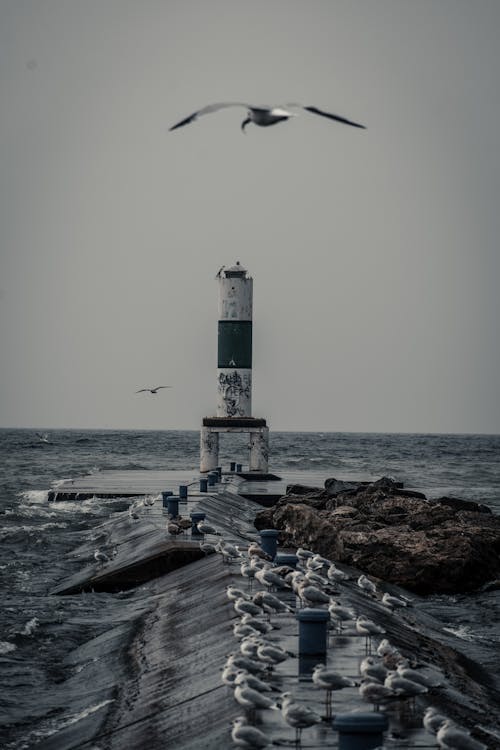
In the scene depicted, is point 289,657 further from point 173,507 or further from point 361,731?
point 173,507

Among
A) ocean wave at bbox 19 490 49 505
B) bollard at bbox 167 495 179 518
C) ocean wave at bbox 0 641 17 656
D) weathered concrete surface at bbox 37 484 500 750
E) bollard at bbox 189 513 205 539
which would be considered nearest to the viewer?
weathered concrete surface at bbox 37 484 500 750

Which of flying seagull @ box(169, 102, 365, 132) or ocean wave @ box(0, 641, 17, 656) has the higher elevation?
flying seagull @ box(169, 102, 365, 132)

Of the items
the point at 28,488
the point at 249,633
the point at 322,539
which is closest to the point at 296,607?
the point at 249,633

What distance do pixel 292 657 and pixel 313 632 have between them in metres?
0.38

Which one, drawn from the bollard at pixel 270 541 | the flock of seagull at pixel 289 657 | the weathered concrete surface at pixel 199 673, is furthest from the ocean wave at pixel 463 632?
the bollard at pixel 270 541

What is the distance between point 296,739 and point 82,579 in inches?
546

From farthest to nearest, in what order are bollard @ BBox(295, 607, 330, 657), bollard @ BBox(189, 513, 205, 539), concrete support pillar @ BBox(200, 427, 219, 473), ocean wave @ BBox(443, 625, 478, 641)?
1. concrete support pillar @ BBox(200, 427, 219, 473)
2. bollard @ BBox(189, 513, 205, 539)
3. ocean wave @ BBox(443, 625, 478, 641)
4. bollard @ BBox(295, 607, 330, 657)

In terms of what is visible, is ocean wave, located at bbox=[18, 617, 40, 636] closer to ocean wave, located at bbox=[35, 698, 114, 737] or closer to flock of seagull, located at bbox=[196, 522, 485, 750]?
flock of seagull, located at bbox=[196, 522, 485, 750]

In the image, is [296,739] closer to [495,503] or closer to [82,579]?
[82,579]

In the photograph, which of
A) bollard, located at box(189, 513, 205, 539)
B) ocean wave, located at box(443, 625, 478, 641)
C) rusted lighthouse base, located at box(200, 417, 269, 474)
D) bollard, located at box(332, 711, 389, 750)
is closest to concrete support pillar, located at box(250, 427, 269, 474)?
rusted lighthouse base, located at box(200, 417, 269, 474)

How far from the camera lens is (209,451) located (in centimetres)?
4994

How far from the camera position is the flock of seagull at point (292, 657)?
387 inches

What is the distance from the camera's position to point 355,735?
8766 millimetres

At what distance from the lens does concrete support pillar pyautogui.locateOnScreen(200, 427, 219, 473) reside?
49.4 m
